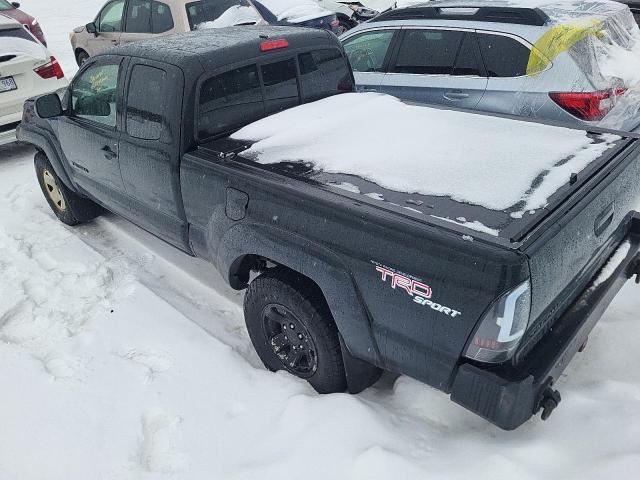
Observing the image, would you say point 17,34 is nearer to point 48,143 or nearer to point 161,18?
point 161,18

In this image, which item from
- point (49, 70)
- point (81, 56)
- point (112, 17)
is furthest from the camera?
point (81, 56)

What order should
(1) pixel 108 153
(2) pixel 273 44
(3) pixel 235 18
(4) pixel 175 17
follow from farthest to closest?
(3) pixel 235 18 < (4) pixel 175 17 < (1) pixel 108 153 < (2) pixel 273 44

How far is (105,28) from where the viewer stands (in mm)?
8961

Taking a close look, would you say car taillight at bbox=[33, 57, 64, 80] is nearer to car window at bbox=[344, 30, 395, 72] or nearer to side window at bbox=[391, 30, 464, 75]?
car window at bbox=[344, 30, 395, 72]

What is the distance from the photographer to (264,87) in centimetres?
369

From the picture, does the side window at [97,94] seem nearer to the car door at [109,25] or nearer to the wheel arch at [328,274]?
the wheel arch at [328,274]

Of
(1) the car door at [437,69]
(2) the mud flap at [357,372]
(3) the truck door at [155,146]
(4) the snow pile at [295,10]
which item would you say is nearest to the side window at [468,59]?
(1) the car door at [437,69]

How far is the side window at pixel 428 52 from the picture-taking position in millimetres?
5125

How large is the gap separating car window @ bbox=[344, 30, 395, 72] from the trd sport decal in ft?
12.8

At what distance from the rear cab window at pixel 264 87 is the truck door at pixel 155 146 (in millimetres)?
185

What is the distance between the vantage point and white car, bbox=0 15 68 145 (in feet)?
21.4

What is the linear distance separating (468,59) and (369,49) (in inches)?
49.1

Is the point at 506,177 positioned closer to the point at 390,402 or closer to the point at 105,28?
the point at 390,402

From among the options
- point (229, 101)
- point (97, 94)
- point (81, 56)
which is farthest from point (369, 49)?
point (81, 56)
